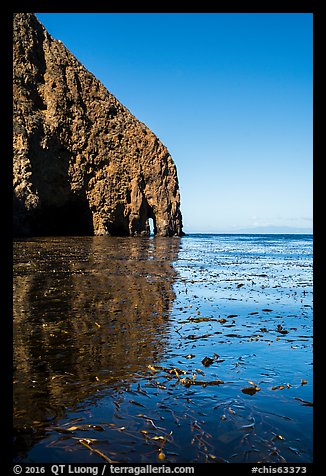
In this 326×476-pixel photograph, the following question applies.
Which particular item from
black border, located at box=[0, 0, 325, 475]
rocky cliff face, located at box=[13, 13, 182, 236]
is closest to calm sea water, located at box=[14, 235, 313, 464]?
black border, located at box=[0, 0, 325, 475]

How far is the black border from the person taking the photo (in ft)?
10.0

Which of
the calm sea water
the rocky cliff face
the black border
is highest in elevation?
the rocky cliff face

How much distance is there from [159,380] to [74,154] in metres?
62.1

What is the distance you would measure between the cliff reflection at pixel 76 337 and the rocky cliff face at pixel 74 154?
3879 centimetres

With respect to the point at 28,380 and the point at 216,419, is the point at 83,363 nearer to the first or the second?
the point at 28,380

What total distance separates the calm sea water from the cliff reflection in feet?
0.08

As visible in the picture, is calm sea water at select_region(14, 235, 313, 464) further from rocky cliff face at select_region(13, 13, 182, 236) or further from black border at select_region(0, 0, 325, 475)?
rocky cliff face at select_region(13, 13, 182, 236)

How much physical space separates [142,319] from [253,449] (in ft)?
18.7

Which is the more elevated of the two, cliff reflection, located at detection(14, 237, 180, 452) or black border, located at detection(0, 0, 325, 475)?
black border, located at detection(0, 0, 325, 475)

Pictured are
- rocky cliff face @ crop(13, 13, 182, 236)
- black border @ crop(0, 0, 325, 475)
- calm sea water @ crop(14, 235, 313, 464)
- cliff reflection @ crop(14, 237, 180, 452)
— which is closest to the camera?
black border @ crop(0, 0, 325, 475)
